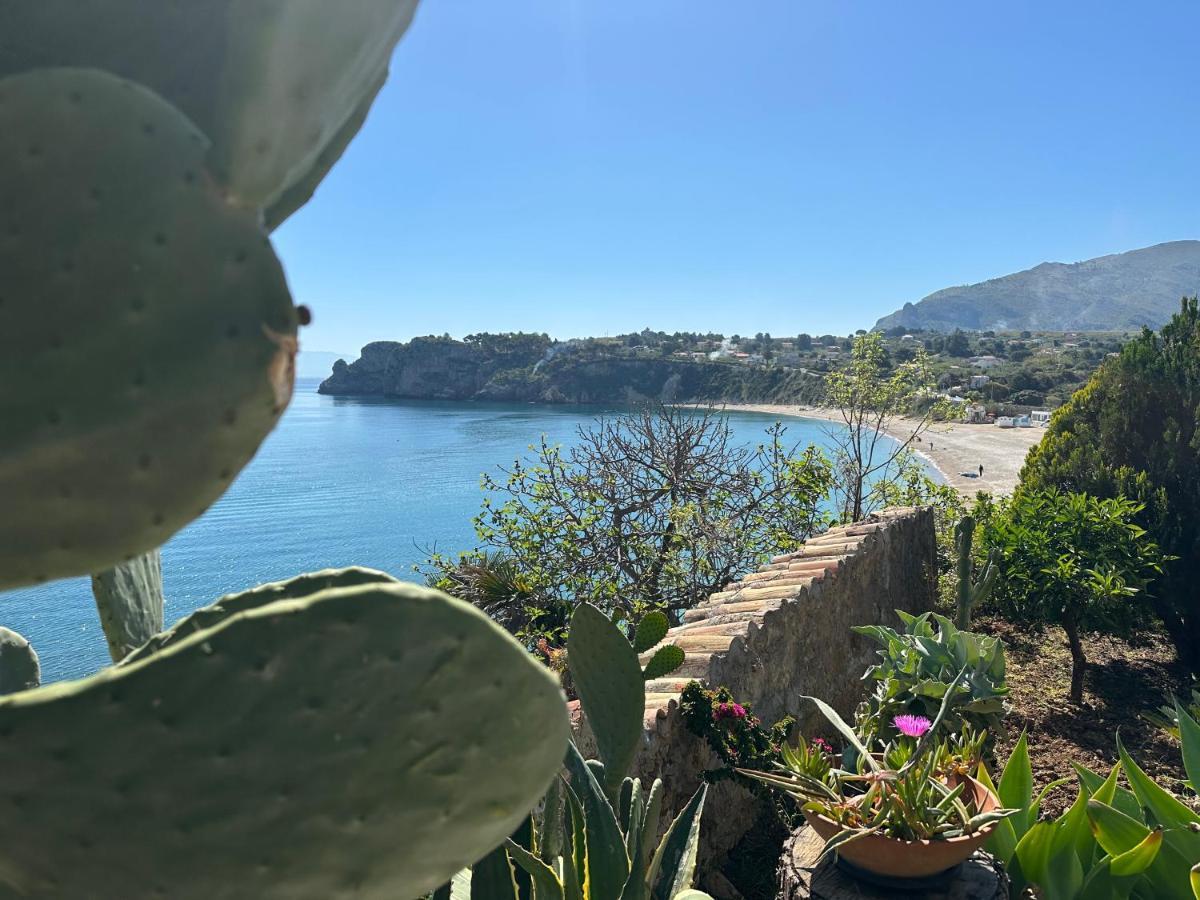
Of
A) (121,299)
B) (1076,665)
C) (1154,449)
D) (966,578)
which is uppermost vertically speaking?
(121,299)

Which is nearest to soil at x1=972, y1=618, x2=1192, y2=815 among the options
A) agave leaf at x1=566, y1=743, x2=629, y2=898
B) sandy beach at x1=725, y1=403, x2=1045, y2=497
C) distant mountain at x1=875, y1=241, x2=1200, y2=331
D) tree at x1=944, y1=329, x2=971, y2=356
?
agave leaf at x1=566, y1=743, x2=629, y2=898

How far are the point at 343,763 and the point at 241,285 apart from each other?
0.36 m

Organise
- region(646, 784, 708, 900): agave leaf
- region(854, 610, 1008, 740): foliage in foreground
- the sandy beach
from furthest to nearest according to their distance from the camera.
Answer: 1. the sandy beach
2. region(854, 610, 1008, 740): foliage in foreground
3. region(646, 784, 708, 900): agave leaf

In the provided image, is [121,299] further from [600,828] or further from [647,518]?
[647,518]

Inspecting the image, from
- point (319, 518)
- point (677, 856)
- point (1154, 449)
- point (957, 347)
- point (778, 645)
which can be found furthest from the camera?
point (957, 347)

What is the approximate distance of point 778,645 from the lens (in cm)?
369

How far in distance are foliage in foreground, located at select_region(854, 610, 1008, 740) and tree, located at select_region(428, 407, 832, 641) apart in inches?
89.8

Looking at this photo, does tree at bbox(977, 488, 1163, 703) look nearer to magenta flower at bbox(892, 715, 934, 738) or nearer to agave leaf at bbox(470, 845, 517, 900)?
magenta flower at bbox(892, 715, 934, 738)

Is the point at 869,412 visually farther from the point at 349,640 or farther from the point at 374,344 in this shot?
the point at 374,344

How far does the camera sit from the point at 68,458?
1.92ft

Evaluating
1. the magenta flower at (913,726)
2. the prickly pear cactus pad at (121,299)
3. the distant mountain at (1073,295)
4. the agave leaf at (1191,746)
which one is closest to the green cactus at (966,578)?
the agave leaf at (1191,746)

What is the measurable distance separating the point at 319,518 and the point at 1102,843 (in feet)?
65.8

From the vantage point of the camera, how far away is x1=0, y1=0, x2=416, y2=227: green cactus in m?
0.64

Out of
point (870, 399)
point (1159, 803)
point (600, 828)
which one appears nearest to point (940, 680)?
point (1159, 803)
